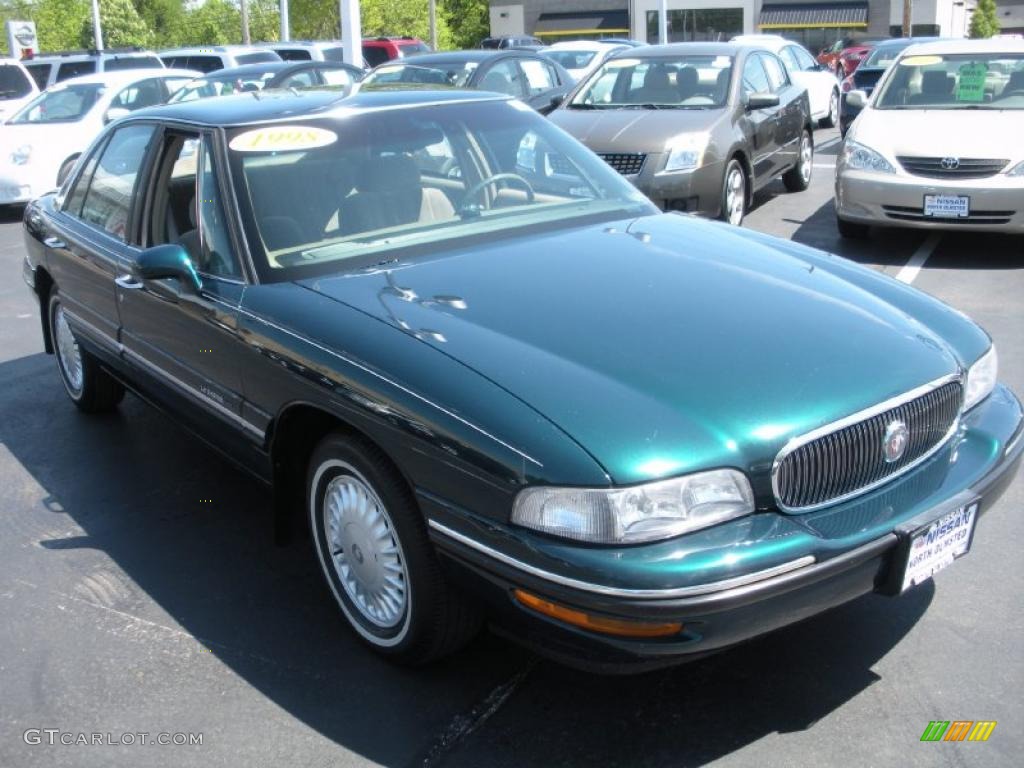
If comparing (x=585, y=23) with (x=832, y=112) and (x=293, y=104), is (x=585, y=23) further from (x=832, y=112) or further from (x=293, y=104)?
(x=293, y=104)

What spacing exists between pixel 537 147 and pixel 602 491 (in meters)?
2.40

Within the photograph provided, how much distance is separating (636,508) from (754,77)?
8.58m

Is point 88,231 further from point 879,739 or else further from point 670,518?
point 879,739

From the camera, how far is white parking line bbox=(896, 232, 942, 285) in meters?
8.02

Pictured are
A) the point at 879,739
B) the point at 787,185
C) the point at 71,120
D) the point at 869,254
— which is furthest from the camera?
the point at 71,120

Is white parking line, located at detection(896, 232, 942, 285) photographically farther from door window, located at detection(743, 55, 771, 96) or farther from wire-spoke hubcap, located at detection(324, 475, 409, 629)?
wire-spoke hubcap, located at detection(324, 475, 409, 629)

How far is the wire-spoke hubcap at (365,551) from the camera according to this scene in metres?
3.30

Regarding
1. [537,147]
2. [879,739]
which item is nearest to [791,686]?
[879,739]

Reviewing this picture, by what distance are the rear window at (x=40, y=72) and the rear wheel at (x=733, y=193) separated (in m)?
14.5

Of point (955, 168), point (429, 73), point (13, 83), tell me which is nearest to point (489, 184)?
point (955, 168)

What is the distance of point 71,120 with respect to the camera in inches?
520

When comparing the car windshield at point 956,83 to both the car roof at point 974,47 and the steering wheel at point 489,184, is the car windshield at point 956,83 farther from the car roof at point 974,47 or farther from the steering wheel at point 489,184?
the steering wheel at point 489,184

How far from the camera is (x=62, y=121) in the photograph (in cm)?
1316

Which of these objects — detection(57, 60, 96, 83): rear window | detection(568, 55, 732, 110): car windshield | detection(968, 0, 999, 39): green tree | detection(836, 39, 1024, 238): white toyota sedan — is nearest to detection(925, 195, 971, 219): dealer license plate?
detection(836, 39, 1024, 238): white toyota sedan
